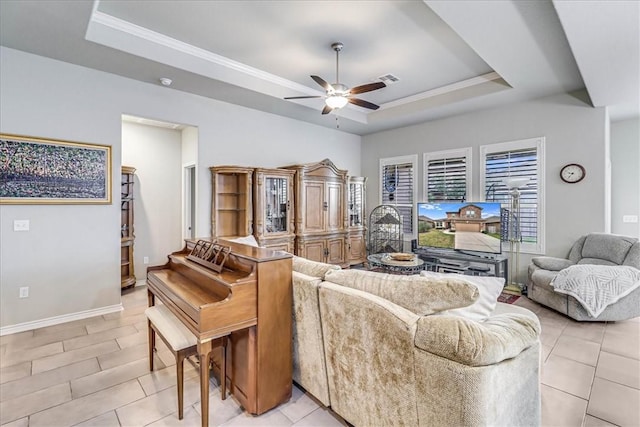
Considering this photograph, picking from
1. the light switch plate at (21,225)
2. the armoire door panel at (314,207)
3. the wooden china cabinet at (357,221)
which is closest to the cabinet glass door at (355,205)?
the wooden china cabinet at (357,221)

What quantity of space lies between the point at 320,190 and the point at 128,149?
325 cm

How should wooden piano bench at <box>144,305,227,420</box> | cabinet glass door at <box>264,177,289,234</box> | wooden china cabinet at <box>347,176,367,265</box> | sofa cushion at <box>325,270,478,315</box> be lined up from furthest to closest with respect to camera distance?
wooden china cabinet at <box>347,176,367,265</box> < cabinet glass door at <box>264,177,289,234</box> < wooden piano bench at <box>144,305,227,420</box> < sofa cushion at <box>325,270,478,315</box>

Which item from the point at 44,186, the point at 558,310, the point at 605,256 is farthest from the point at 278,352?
the point at 605,256

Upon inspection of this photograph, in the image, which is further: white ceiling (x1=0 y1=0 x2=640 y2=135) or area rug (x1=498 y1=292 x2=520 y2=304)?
area rug (x1=498 y1=292 x2=520 y2=304)

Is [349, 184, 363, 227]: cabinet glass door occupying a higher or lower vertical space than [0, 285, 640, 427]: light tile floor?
higher

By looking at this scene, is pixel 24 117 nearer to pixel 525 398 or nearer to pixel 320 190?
pixel 320 190

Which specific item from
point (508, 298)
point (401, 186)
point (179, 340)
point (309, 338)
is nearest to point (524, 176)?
point (508, 298)

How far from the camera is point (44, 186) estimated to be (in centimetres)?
340

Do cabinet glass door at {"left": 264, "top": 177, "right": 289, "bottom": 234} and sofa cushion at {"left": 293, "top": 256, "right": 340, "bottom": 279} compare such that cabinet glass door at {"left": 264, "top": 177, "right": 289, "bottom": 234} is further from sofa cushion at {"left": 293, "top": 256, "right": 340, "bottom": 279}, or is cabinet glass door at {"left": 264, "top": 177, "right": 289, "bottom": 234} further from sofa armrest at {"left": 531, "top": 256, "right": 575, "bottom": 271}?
sofa armrest at {"left": 531, "top": 256, "right": 575, "bottom": 271}

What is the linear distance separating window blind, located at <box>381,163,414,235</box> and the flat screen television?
71cm

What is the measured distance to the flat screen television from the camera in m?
4.74

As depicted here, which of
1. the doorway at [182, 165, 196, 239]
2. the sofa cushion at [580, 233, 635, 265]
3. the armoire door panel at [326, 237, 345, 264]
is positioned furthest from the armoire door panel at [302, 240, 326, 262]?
the sofa cushion at [580, 233, 635, 265]

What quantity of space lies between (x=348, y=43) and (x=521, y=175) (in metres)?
3.40

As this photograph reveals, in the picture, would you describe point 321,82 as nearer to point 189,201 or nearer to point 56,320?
point 189,201
